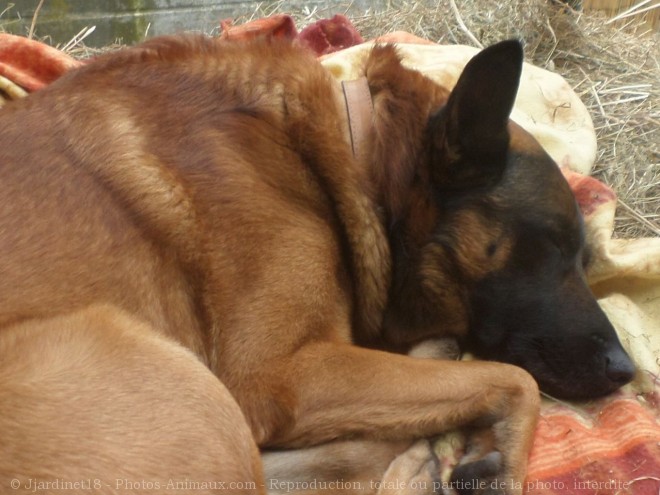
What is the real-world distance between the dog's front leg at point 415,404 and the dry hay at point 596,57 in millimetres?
1610

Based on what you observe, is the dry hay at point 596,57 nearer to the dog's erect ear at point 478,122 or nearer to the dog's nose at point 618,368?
the dog's nose at point 618,368

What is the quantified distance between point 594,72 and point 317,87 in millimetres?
2670

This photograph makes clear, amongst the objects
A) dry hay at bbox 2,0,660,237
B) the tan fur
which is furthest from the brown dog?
dry hay at bbox 2,0,660,237

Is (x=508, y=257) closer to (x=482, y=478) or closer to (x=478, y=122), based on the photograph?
(x=478, y=122)

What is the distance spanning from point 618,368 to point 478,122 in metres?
0.89

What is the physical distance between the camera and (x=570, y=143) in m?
3.66

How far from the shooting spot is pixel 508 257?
2488 mm

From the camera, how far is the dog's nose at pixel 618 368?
246 centimetres

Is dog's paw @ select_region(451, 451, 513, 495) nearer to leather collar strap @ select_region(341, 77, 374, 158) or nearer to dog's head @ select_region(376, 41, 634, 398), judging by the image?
dog's head @ select_region(376, 41, 634, 398)

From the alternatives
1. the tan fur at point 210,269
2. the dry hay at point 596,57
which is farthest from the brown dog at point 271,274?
the dry hay at point 596,57

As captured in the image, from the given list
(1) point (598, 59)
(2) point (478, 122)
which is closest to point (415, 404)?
(2) point (478, 122)

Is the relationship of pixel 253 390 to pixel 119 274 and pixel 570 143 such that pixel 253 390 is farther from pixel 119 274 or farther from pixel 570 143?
pixel 570 143

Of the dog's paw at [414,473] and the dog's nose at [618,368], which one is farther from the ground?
the dog's nose at [618,368]

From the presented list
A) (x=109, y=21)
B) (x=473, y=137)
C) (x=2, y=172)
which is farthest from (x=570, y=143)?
(x=109, y=21)
